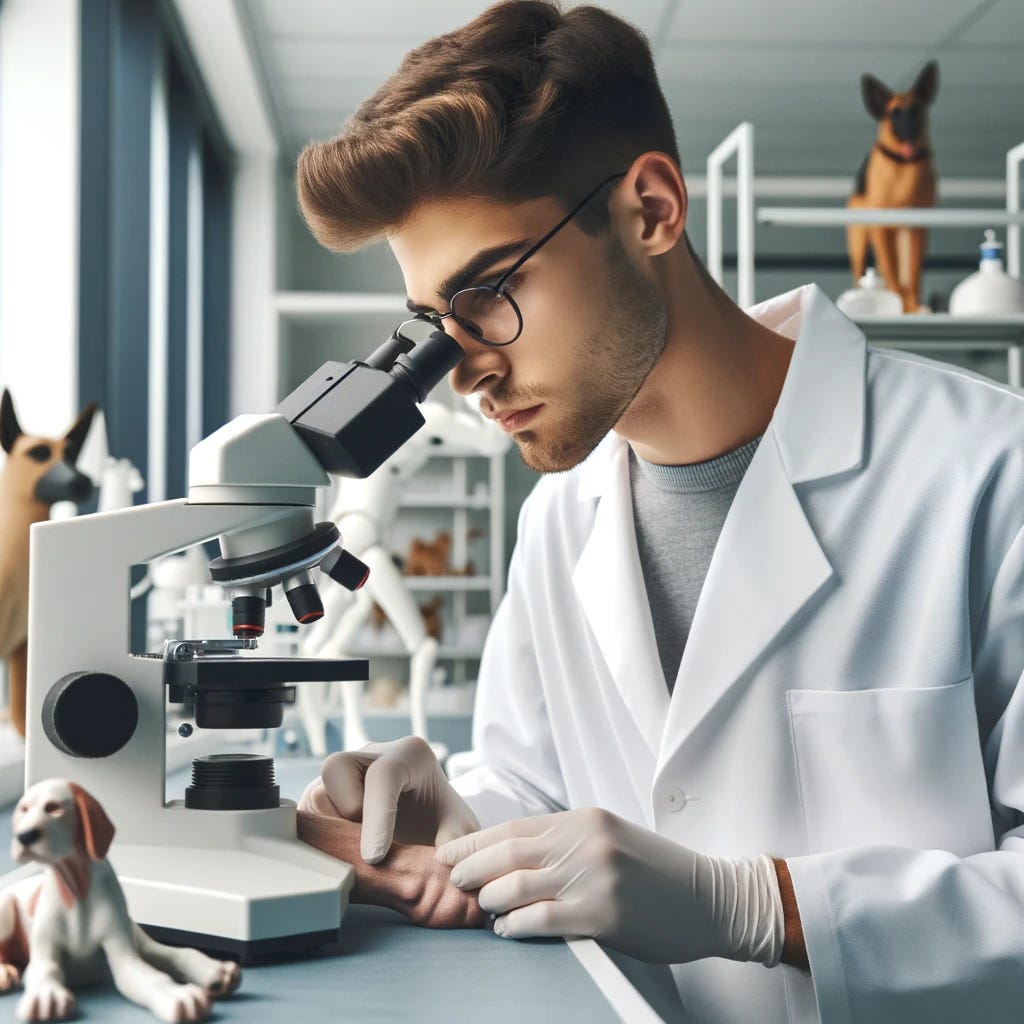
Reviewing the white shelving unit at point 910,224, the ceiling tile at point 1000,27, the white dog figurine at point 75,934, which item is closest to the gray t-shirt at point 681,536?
the white dog figurine at point 75,934

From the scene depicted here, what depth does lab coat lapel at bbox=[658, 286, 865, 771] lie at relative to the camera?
120cm

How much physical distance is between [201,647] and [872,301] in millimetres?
3130

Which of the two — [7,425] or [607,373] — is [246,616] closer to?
[607,373]

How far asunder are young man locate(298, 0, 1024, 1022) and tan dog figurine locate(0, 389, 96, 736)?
846 mm

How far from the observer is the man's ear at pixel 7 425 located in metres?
1.97

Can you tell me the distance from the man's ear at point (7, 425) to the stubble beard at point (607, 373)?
3.66 ft

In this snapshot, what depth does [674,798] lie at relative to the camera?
1.21 metres

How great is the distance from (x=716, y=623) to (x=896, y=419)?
12.4 inches

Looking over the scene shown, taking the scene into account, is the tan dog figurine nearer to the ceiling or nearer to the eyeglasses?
the eyeglasses

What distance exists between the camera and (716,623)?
1.21 metres

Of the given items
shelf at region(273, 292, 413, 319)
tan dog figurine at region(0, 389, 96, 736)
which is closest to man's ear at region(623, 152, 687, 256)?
tan dog figurine at region(0, 389, 96, 736)

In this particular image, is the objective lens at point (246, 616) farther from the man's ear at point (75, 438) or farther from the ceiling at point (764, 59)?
the ceiling at point (764, 59)

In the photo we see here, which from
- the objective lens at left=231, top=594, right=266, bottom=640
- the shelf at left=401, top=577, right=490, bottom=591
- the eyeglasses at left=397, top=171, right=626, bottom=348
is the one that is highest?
the eyeglasses at left=397, top=171, right=626, bottom=348

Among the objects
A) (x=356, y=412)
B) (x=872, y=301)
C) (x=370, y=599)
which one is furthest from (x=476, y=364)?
(x=872, y=301)
